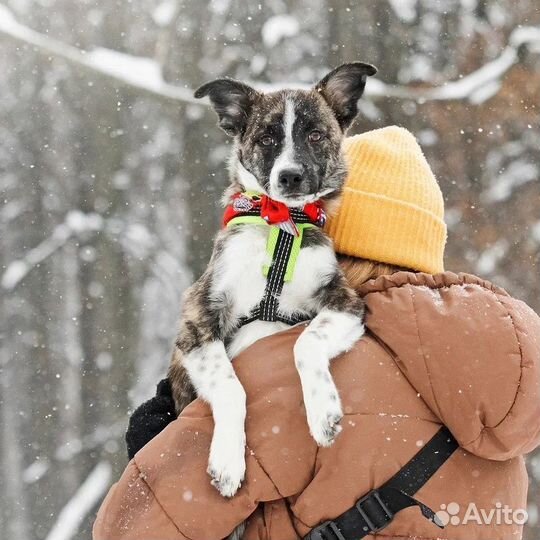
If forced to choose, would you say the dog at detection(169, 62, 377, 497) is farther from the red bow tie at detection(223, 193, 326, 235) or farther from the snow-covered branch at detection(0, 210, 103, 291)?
the snow-covered branch at detection(0, 210, 103, 291)

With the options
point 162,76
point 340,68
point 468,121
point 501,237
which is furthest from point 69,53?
point 340,68

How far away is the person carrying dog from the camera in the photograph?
174 centimetres

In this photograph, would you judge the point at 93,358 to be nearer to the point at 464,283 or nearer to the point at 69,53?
the point at 69,53

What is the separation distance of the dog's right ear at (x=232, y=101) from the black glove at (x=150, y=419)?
120cm

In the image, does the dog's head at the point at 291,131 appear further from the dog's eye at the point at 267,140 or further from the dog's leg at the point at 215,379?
the dog's leg at the point at 215,379

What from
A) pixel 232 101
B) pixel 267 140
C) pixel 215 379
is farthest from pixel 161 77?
pixel 215 379

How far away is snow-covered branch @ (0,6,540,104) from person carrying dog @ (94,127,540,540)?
22.5ft

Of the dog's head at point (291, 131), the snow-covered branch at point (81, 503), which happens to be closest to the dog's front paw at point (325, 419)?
the dog's head at point (291, 131)

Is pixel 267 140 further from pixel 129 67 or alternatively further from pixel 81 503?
pixel 81 503

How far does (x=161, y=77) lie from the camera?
841 cm

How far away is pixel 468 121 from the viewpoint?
834 cm

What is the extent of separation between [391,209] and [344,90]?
957 mm

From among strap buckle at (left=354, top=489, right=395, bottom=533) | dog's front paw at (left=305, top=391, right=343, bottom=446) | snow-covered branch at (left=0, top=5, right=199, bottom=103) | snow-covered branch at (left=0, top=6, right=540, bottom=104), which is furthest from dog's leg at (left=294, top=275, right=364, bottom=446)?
snow-covered branch at (left=0, top=5, right=199, bottom=103)

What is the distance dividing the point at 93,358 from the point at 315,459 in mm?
6735
